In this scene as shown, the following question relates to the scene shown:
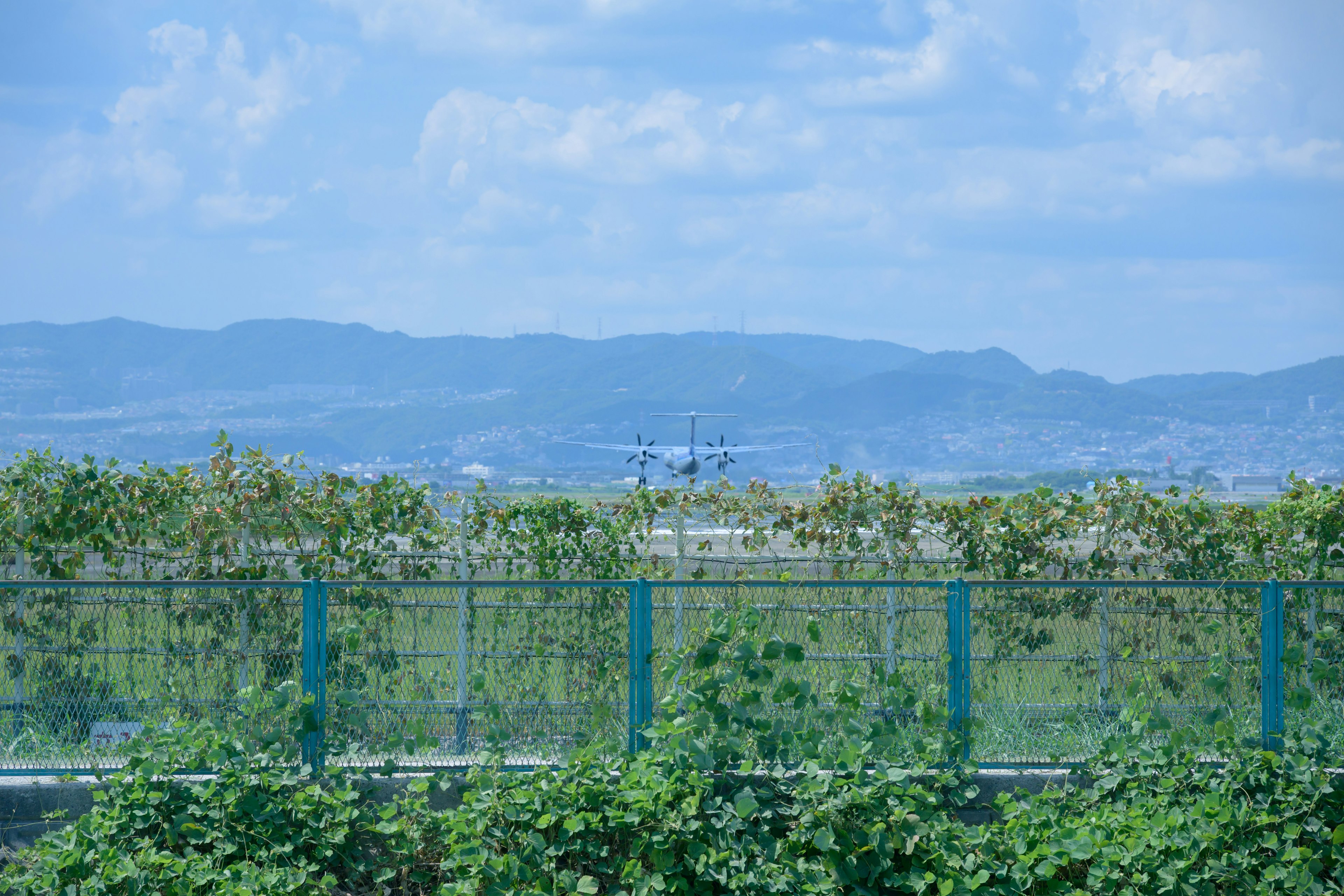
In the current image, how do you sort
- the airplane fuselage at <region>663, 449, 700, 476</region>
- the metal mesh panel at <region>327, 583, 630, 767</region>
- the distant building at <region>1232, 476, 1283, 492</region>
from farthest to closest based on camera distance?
1. the distant building at <region>1232, 476, 1283, 492</region>
2. the airplane fuselage at <region>663, 449, 700, 476</region>
3. the metal mesh panel at <region>327, 583, 630, 767</region>

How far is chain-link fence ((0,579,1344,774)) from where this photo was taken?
6.59m

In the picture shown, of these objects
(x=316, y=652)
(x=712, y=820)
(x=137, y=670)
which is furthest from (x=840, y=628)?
(x=137, y=670)

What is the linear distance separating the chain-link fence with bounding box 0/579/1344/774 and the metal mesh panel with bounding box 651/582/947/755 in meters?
0.01

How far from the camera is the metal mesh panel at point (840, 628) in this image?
6746 millimetres

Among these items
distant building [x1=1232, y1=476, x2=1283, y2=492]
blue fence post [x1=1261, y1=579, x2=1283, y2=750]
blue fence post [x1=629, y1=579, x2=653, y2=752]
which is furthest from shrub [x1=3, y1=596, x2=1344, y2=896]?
distant building [x1=1232, y1=476, x2=1283, y2=492]

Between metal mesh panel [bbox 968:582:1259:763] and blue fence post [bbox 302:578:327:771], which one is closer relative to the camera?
blue fence post [bbox 302:578:327:771]

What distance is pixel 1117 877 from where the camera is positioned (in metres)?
6.12

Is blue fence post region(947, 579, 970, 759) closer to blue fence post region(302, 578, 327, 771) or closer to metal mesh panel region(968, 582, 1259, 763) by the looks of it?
metal mesh panel region(968, 582, 1259, 763)

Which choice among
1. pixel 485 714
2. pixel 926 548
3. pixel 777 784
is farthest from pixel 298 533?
pixel 926 548

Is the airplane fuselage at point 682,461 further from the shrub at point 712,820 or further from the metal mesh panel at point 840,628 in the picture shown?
the shrub at point 712,820

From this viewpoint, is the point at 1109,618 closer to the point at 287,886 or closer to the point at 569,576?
the point at 569,576

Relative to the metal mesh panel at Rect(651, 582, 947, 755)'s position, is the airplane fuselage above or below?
above

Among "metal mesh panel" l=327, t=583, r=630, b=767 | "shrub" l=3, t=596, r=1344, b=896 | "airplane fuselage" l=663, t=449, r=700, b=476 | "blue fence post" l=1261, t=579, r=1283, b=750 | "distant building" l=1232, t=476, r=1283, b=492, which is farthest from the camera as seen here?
"distant building" l=1232, t=476, r=1283, b=492

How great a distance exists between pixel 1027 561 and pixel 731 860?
4.57 metres
